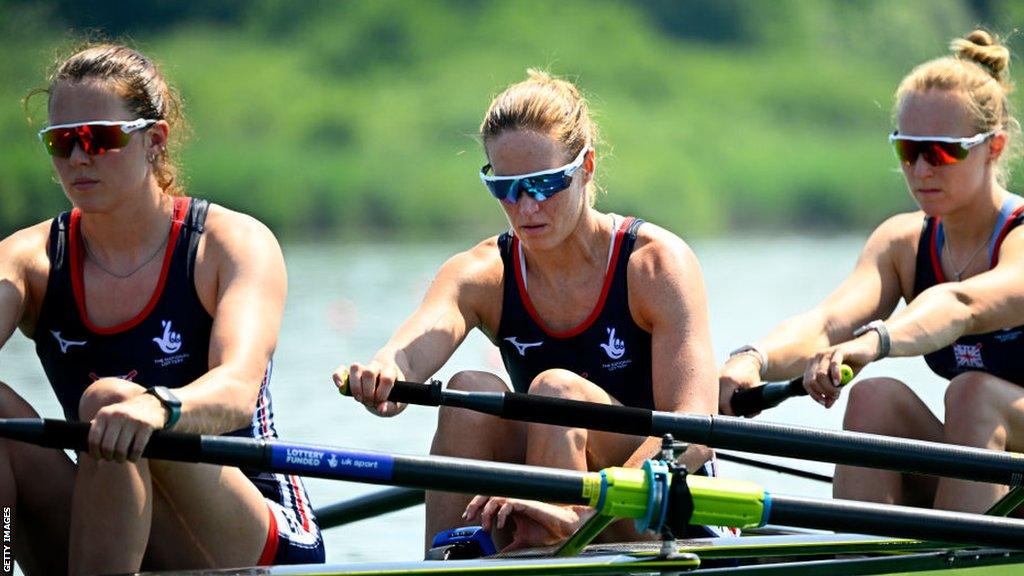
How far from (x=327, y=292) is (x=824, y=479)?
12.5m

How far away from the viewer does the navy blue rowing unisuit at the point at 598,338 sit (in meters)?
4.48

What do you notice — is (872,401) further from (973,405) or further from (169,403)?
(169,403)

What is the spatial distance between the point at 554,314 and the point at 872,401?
1.03m

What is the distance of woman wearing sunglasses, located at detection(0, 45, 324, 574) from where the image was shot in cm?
383

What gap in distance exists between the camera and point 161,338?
165 inches

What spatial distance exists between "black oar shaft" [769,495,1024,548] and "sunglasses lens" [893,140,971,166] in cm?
135

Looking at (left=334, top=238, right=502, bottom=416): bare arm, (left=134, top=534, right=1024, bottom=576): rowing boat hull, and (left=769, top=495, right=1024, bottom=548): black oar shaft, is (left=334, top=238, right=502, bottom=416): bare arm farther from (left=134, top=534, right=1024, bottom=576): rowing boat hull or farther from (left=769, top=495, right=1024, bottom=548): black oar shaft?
(left=769, top=495, right=1024, bottom=548): black oar shaft

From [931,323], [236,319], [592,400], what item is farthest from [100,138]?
[931,323]

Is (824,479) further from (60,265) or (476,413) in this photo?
(60,265)

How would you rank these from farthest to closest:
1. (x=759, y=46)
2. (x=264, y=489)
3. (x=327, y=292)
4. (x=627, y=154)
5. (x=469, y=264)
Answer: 1. (x=759, y=46)
2. (x=627, y=154)
3. (x=327, y=292)
4. (x=469, y=264)
5. (x=264, y=489)

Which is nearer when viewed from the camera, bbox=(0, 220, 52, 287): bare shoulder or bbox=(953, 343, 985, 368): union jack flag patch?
bbox=(0, 220, 52, 287): bare shoulder

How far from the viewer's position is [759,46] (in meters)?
49.0

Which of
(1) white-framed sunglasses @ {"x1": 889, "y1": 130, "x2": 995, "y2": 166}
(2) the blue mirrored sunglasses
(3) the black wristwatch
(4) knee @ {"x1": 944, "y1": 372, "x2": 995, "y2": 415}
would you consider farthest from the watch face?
(1) white-framed sunglasses @ {"x1": 889, "y1": 130, "x2": 995, "y2": 166}

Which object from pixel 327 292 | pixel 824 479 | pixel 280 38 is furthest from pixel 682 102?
pixel 824 479
